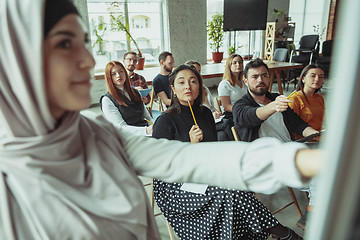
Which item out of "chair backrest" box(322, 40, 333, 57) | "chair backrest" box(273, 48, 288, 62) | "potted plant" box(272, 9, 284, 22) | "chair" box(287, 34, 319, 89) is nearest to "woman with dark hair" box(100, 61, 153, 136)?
"chair backrest" box(273, 48, 288, 62)

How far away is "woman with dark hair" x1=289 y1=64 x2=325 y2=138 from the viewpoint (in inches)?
88.7

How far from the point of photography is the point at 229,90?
300 cm

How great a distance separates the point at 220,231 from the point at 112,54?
4.81 metres

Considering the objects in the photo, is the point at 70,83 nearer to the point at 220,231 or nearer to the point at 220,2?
the point at 220,231

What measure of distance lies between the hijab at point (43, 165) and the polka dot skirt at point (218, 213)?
Answer: 895mm

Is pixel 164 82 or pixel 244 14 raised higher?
pixel 244 14

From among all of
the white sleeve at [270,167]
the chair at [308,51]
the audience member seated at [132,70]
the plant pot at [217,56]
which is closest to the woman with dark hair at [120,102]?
the audience member seated at [132,70]

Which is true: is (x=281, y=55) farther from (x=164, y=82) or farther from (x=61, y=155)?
(x=61, y=155)

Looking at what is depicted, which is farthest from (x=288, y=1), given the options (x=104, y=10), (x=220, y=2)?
(x=104, y=10)

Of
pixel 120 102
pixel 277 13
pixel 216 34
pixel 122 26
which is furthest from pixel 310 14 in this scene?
pixel 120 102

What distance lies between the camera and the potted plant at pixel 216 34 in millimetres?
6273

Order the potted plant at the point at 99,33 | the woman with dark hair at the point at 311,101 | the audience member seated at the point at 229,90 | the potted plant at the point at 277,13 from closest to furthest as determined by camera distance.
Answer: the woman with dark hair at the point at 311,101, the audience member seated at the point at 229,90, the potted plant at the point at 99,33, the potted plant at the point at 277,13

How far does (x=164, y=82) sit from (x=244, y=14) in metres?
3.54

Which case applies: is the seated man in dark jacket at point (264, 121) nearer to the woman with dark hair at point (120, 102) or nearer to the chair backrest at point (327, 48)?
the woman with dark hair at point (120, 102)
